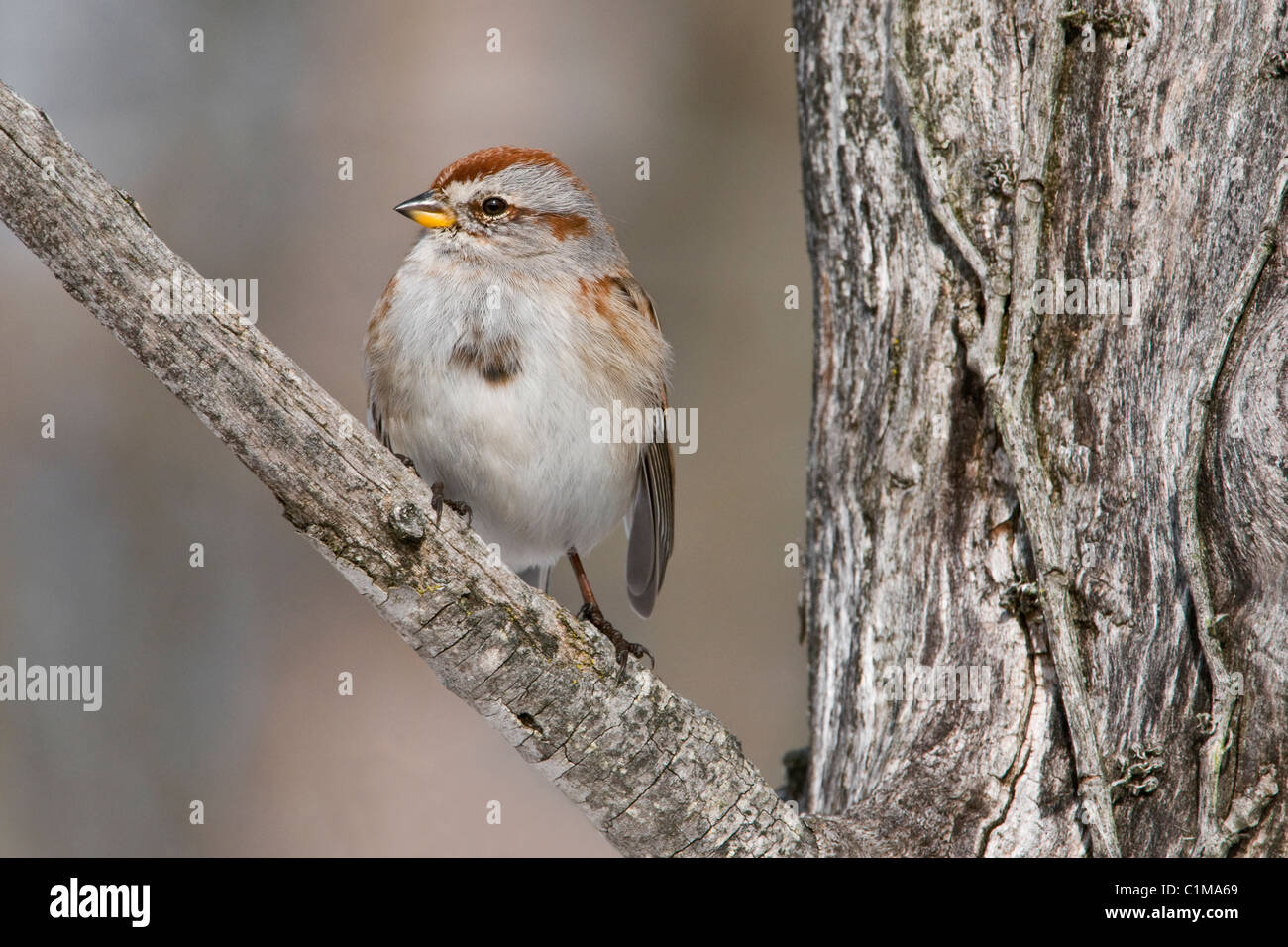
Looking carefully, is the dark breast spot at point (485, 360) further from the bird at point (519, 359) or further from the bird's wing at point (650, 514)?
the bird's wing at point (650, 514)

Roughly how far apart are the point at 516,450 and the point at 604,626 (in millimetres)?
618

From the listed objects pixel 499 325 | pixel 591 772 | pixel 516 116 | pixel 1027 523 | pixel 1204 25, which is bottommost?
pixel 591 772

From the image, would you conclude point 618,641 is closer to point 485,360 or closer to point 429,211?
point 485,360

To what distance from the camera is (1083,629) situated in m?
2.85

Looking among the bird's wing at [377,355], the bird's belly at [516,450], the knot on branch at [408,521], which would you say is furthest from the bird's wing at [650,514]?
the knot on branch at [408,521]

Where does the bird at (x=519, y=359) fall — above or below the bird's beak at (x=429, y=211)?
below

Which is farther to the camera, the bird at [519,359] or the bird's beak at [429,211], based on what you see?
the bird's beak at [429,211]

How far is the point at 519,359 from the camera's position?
345 cm

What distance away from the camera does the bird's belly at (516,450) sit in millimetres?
3430

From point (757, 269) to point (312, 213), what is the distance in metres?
2.68

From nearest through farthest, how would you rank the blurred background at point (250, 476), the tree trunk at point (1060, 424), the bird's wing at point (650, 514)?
the tree trunk at point (1060, 424)
the bird's wing at point (650, 514)
the blurred background at point (250, 476)

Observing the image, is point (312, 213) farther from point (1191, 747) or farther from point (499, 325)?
point (1191, 747)

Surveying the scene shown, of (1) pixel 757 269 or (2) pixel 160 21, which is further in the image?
(1) pixel 757 269

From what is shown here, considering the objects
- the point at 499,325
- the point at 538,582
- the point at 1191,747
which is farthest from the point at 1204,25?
the point at 538,582
